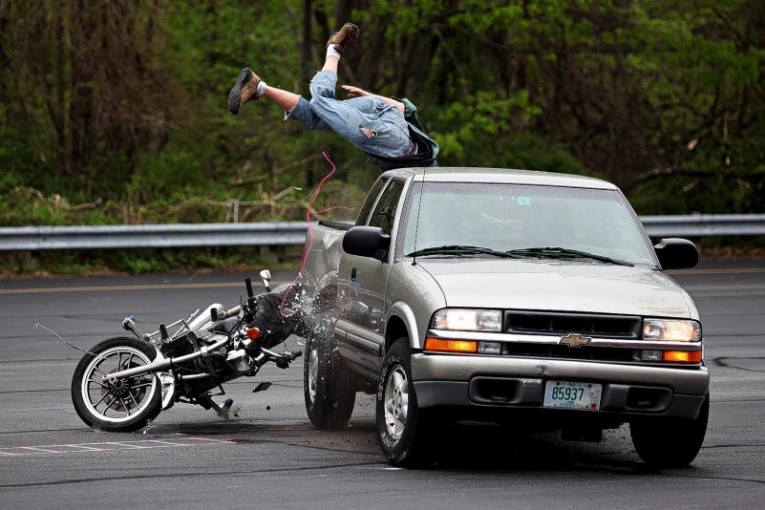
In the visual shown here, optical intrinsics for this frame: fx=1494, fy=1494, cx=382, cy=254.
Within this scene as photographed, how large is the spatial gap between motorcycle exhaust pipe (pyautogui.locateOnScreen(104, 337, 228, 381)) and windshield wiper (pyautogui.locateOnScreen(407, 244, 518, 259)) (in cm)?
185

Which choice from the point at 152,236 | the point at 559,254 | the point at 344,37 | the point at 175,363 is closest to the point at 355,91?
the point at 344,37

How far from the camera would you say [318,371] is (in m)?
9.90

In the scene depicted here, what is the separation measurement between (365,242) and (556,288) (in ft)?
4.26

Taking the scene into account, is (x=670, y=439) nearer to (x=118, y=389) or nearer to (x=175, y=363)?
(x=175, y=363)

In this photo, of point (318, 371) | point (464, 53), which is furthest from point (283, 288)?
point (464, 53)

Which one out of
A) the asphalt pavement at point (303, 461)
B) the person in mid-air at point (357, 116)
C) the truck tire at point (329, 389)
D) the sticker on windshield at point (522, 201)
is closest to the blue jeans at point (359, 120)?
the person in mid-air at point (357, 116)

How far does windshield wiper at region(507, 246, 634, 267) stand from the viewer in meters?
8.62

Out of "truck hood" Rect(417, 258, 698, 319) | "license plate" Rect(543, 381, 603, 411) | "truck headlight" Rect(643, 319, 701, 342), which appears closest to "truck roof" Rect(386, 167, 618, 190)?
"truck hood" Rect(417, 258, 698, 319)

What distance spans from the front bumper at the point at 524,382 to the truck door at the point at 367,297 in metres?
0.97

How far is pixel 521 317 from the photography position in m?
7.76

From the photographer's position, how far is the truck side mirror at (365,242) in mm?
8656

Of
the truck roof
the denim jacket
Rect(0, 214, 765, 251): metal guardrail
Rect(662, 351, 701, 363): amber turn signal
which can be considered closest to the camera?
Rect(662, 351, 701, 363): amber turn signal

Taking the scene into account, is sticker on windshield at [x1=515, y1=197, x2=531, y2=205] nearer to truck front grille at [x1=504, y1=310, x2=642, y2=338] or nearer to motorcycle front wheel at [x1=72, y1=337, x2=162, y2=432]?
truck front grille at [x1=504, y1=310, x2=642, y2=338]

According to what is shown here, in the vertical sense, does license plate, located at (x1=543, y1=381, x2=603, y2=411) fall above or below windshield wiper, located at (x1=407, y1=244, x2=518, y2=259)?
below
